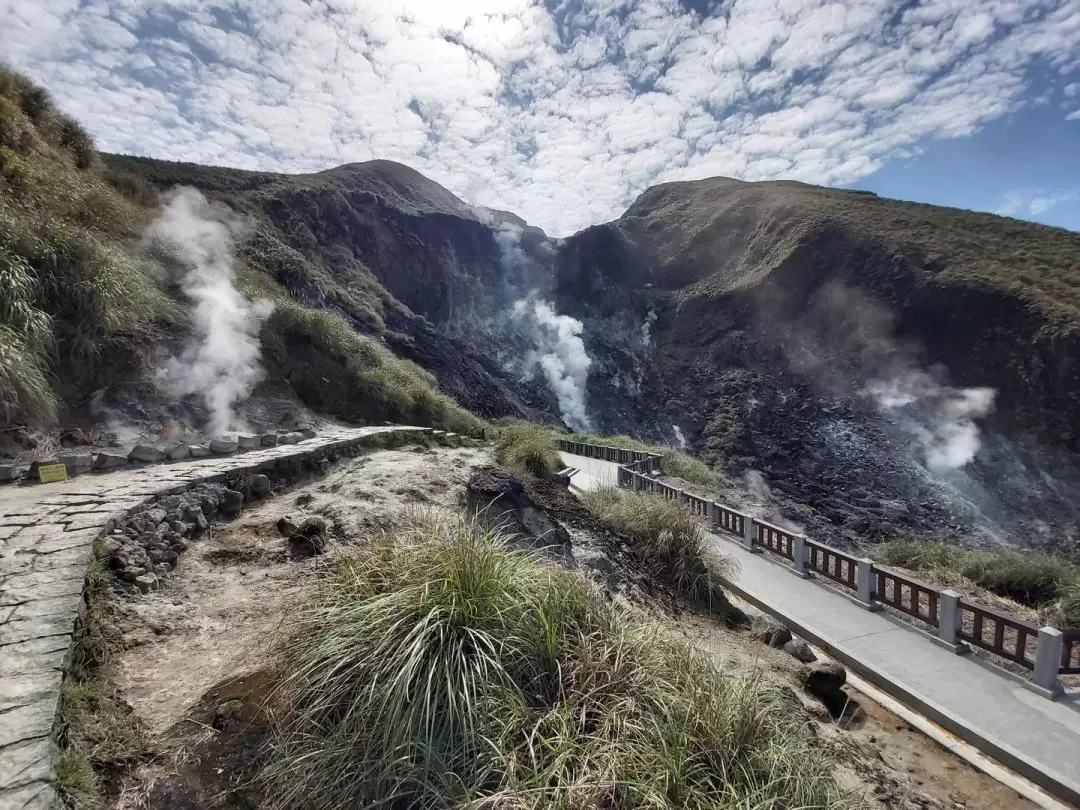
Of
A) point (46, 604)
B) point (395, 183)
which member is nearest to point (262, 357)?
point (46, 604)

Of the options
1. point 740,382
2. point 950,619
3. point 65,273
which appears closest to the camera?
point 950,619

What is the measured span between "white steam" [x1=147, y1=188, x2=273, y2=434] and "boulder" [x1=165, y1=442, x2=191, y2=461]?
166 centimetres

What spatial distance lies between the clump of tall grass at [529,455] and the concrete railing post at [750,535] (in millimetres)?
3443

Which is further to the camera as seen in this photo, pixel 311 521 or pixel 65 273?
pixel 65 273

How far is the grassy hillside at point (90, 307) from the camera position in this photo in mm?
6438

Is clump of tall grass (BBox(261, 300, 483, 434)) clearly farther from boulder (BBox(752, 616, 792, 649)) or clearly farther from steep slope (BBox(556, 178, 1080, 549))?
steep slope (BBox(556, 178, 1080, 549))

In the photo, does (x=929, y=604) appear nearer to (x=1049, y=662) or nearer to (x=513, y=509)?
(x=1049, y=662)

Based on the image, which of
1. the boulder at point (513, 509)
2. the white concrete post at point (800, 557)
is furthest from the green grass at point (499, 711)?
the white concrete post at point (800, 557)

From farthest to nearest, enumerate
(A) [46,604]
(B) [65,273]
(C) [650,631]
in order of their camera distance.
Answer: (B) [65,273] < (C) [650,631] < (A) [46,604]

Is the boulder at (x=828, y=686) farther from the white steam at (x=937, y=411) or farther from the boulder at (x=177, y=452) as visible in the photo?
the white steam at (x=937, y=411)

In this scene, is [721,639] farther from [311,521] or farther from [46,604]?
[46,604]

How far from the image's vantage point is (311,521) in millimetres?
4797

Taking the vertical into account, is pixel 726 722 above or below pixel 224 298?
below

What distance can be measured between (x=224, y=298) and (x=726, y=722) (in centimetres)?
1165
